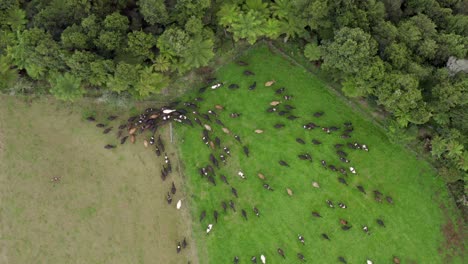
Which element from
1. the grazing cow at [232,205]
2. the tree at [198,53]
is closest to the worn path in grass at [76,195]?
the grazing cow at [232,205]

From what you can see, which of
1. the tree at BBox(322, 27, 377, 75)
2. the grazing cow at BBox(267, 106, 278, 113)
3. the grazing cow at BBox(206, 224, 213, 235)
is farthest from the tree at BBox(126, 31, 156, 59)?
the grazing cow at BBox(206, 224, 213, 235)

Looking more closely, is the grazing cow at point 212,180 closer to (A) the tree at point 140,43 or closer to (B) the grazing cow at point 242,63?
(B) the grazing cow at point 242,63

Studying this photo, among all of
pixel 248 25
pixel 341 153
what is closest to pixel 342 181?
pixel 341 153

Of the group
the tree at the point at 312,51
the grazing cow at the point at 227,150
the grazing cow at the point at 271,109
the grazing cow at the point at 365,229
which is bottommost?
the grazing cow at the point at 365,229

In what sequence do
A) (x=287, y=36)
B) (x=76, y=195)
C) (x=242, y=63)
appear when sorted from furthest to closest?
(x=242, y=63)
(x=76, y=195)
(x=287, y=36)

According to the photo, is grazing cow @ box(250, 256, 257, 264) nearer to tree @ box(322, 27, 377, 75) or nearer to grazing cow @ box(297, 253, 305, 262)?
grazing cow @ box(297, 253, 305, 262)

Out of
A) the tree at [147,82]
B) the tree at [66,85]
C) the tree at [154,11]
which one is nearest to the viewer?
the tree at [154,11]

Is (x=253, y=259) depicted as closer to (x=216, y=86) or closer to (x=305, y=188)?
(x=305, y=188)
